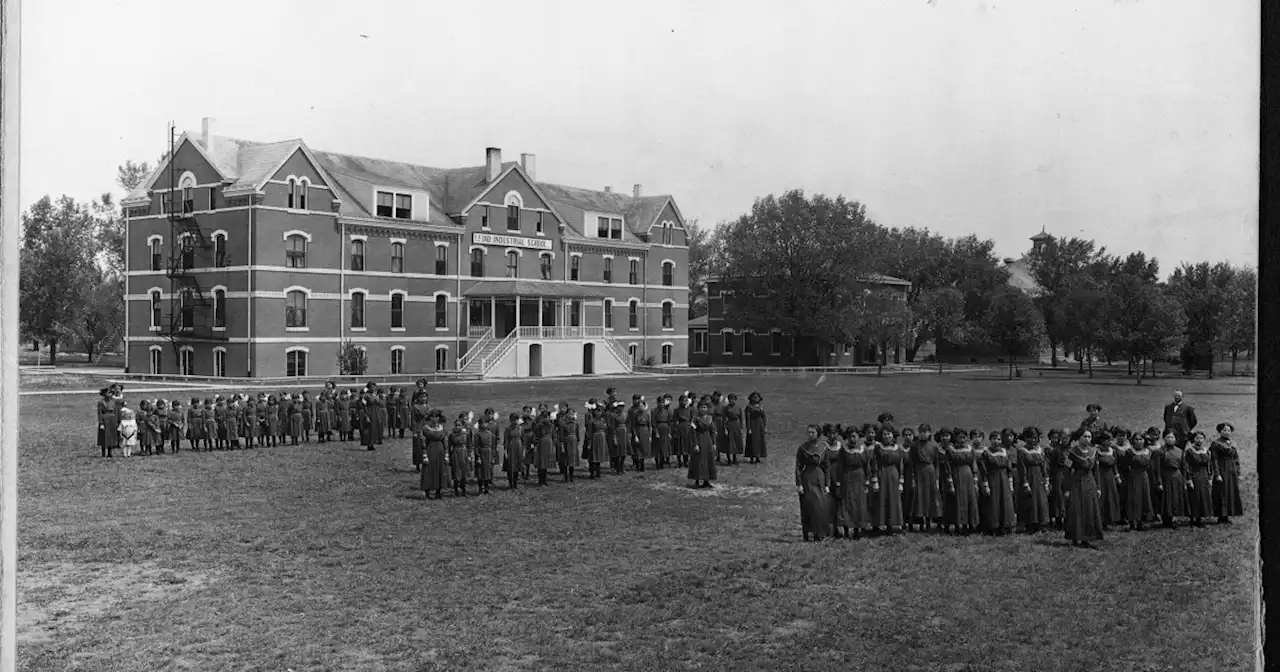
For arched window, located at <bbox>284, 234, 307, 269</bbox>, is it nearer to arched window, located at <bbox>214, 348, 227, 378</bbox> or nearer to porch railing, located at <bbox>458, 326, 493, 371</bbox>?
arched window, located at <bbox>214, 348, 227, 378</bbox>

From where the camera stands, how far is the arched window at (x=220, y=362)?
74.4 ft

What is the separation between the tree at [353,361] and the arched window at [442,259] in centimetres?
399

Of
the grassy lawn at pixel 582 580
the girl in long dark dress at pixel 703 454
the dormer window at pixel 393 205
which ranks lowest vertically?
the grassy lawn at pixel 582 580

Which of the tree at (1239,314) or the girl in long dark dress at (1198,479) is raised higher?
the tree at (1239,314)

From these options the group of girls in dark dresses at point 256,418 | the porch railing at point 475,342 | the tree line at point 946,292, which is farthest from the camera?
the porch railing at point 475,342

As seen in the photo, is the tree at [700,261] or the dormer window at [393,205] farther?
the dormer window at [393,205]

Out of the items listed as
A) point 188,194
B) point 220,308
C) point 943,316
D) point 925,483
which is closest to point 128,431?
point 220,308

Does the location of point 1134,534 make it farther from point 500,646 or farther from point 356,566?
point 356,566

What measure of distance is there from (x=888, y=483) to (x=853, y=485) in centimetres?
50

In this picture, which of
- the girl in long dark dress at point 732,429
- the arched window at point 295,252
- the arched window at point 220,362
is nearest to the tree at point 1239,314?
the girl in long dark dress at point 732,429

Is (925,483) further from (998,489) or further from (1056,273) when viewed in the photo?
(1056,273)

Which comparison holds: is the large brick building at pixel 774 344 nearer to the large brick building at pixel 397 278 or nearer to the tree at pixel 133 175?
the large brick building at pixel 397 278

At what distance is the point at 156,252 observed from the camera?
1736cm

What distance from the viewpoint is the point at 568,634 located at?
7082mm
